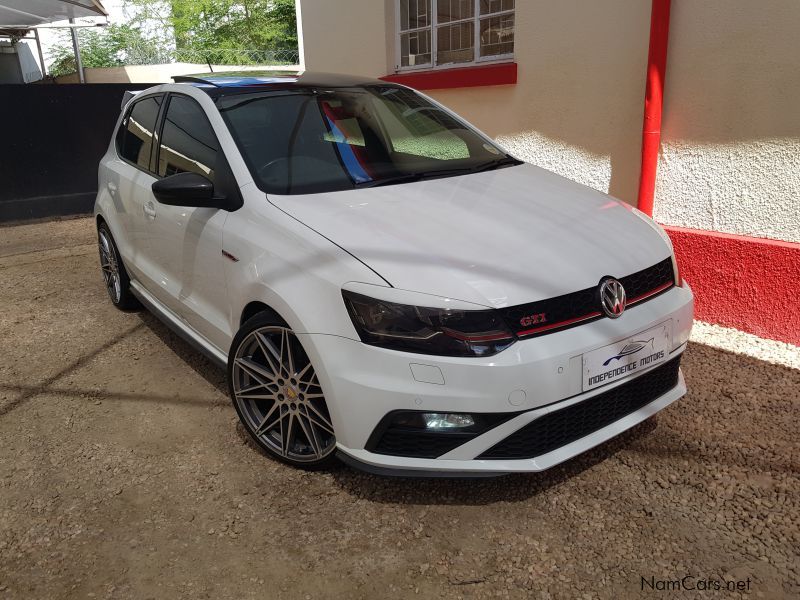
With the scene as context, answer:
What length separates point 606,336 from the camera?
8.16 feet

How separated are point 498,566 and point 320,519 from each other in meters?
0.72

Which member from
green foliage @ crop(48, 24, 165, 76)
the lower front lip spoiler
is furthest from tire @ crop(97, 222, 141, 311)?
green foliage @ crop(48, 24, 165, 76)

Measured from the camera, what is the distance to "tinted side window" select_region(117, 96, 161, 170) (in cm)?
414

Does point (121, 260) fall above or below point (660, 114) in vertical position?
below

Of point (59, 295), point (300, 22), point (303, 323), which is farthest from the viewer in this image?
point (300, 22)

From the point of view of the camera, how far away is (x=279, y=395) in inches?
113

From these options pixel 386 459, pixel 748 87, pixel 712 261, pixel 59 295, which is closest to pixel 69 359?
pixel 59 295

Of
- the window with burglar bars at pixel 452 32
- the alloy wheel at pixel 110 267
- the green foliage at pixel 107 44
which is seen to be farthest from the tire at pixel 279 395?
the green foliage at pixel 107 44

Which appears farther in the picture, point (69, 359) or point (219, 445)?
point (69, 359)

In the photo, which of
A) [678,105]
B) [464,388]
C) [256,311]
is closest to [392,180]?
[256,311]

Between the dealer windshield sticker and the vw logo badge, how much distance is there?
0.12 m

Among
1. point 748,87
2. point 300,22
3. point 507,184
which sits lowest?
point 507,184

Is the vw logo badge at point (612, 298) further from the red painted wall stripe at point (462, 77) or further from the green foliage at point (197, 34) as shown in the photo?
the green foliage at point (197, 34)

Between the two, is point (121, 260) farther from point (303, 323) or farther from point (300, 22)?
point (300, 22)
